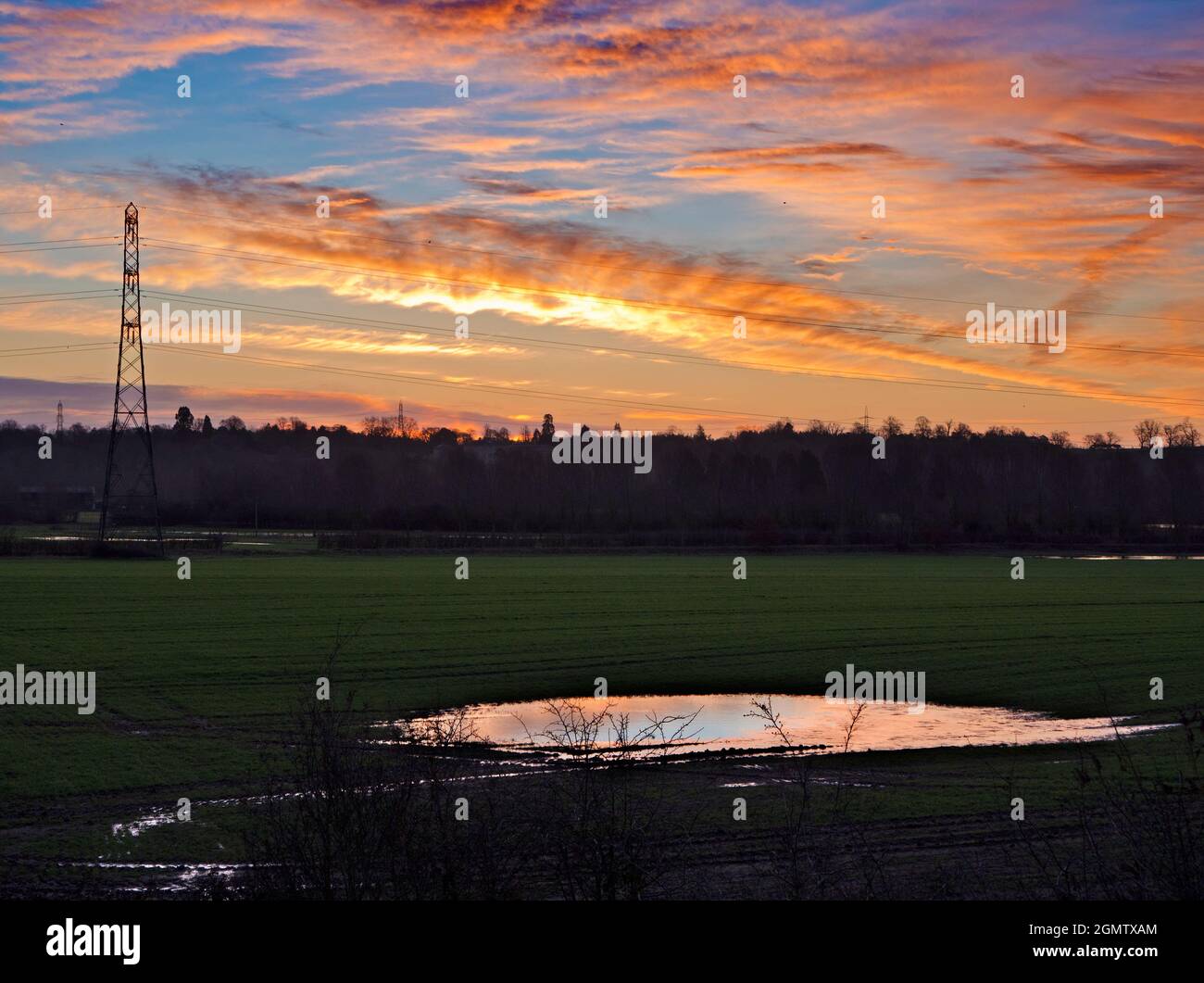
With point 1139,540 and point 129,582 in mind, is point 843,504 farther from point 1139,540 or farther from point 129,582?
point 129,582

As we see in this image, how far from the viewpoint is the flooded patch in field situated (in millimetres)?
24844

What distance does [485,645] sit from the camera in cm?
3984

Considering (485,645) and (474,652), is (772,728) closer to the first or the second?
(474,652)

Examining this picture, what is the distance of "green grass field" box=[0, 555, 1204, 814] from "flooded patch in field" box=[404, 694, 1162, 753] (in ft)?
4.93

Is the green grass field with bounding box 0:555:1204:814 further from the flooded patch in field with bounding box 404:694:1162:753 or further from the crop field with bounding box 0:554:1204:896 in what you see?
the flooded patch in field with bounding box 404:694:1162:753

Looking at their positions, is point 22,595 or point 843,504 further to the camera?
point 843,504

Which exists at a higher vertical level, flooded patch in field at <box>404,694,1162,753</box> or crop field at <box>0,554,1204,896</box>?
crop field at <box>0,554,1204,896</box>

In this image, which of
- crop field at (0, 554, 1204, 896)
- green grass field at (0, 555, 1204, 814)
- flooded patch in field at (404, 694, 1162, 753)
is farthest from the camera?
green grass field at (0, 555, 1204, 814)

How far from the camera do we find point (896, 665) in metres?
36.4

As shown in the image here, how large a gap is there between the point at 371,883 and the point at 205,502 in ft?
472

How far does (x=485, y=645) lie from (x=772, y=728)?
15.1m

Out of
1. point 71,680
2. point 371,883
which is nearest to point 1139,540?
point 71,680

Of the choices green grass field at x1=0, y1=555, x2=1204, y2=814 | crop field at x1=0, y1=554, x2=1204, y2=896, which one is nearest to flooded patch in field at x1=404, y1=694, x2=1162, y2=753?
crop field at x1=0, y1=554, x2=1204, y2=896
